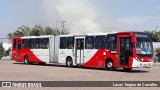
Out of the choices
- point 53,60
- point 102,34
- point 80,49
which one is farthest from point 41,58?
point 102,34

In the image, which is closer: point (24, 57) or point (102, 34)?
point (102, 34)

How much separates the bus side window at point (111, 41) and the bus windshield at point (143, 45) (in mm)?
1952

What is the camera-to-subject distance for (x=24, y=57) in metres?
37.3

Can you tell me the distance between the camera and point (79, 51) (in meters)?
30.2

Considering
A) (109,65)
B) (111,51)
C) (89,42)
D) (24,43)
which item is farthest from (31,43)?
(111,51)

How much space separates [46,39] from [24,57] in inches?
171

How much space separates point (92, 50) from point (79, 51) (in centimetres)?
166

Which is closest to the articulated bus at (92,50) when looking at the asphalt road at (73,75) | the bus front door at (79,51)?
the bus front door at (79,51)

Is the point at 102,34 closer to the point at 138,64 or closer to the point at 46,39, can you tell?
the point at 138,64

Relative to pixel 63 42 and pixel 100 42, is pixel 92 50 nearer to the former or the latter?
pixel 100 42

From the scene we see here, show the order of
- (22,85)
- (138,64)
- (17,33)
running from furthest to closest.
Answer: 1. (17,33)
2. (138,64)
3. (22,85)

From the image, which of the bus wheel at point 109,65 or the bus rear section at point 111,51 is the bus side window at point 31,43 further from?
the bus wheel at point 109,65

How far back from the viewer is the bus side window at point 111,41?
26.6 meters

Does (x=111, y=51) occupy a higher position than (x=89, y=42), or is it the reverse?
(x=89, y=42)
